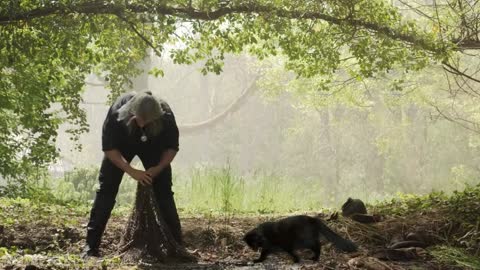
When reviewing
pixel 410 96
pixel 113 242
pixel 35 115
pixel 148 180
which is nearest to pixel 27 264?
pixel 148 180

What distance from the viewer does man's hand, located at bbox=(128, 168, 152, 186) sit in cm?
473

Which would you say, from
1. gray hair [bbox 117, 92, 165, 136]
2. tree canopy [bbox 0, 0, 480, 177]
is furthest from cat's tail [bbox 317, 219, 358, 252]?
tree canopy [bbox 0, 0, 480, 177]

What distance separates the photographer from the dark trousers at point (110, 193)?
5.05 m

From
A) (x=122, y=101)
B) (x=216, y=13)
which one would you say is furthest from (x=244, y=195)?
(x=122, y=101)

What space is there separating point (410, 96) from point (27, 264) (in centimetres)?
1896

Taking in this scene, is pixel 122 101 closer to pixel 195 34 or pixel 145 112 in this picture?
pixel 145 112

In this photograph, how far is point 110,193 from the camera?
16.7 feet

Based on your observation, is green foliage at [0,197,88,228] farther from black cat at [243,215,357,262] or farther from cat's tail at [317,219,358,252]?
cat's tail at [317,219,358,252]

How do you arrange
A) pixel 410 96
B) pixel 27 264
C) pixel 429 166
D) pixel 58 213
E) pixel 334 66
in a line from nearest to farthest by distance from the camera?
pixel 27 264
pixel 334 66
pixel 58 213
pixel 410 96
pixel 429 166

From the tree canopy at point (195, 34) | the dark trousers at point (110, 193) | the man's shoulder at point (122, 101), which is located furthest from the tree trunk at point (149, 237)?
the tree canopy at point (195, 34)

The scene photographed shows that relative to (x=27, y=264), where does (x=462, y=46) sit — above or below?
above

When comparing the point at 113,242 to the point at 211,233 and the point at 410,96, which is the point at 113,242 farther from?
the point at 410,96

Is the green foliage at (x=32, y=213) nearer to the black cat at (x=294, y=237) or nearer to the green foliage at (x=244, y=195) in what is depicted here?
the green foliage at (x=244, y=195)

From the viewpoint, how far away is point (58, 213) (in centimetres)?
770
